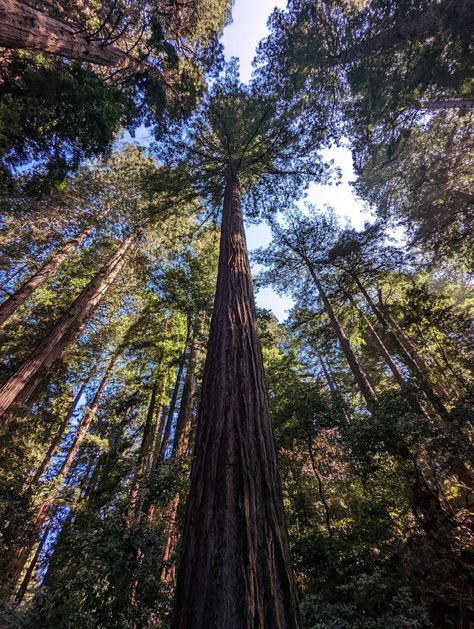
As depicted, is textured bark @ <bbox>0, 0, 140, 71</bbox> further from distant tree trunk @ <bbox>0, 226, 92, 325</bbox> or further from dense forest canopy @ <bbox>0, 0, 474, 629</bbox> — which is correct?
distant tree trunk @ <bbox>0, 226, 92, 325</bbox>

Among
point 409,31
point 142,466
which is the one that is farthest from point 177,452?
point 409,31

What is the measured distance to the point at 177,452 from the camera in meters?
7.23

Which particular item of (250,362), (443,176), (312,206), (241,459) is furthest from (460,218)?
(241,459)

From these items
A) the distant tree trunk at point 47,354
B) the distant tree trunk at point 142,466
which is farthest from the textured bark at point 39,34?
the distant tree trunk at point 142,466

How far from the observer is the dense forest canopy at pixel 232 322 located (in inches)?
101

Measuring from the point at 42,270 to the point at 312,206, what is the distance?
11.5 m

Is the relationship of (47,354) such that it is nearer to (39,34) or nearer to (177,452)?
(177,452)

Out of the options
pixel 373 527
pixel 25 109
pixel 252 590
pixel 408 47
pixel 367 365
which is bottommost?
pixel 252 590

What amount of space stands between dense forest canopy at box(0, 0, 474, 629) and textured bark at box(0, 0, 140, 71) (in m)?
0.05

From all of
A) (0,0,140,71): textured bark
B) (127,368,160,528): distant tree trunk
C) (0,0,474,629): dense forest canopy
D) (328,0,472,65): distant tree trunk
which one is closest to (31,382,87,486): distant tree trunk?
(0,0,474,629): dense forest canopy

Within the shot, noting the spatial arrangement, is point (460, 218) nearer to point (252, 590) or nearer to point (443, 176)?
point (443, 176)

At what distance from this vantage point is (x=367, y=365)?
15.3 metres

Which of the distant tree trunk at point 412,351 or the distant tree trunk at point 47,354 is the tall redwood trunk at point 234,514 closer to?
the distant tree trunk at point 47,354

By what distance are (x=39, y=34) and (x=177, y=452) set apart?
378 inches
